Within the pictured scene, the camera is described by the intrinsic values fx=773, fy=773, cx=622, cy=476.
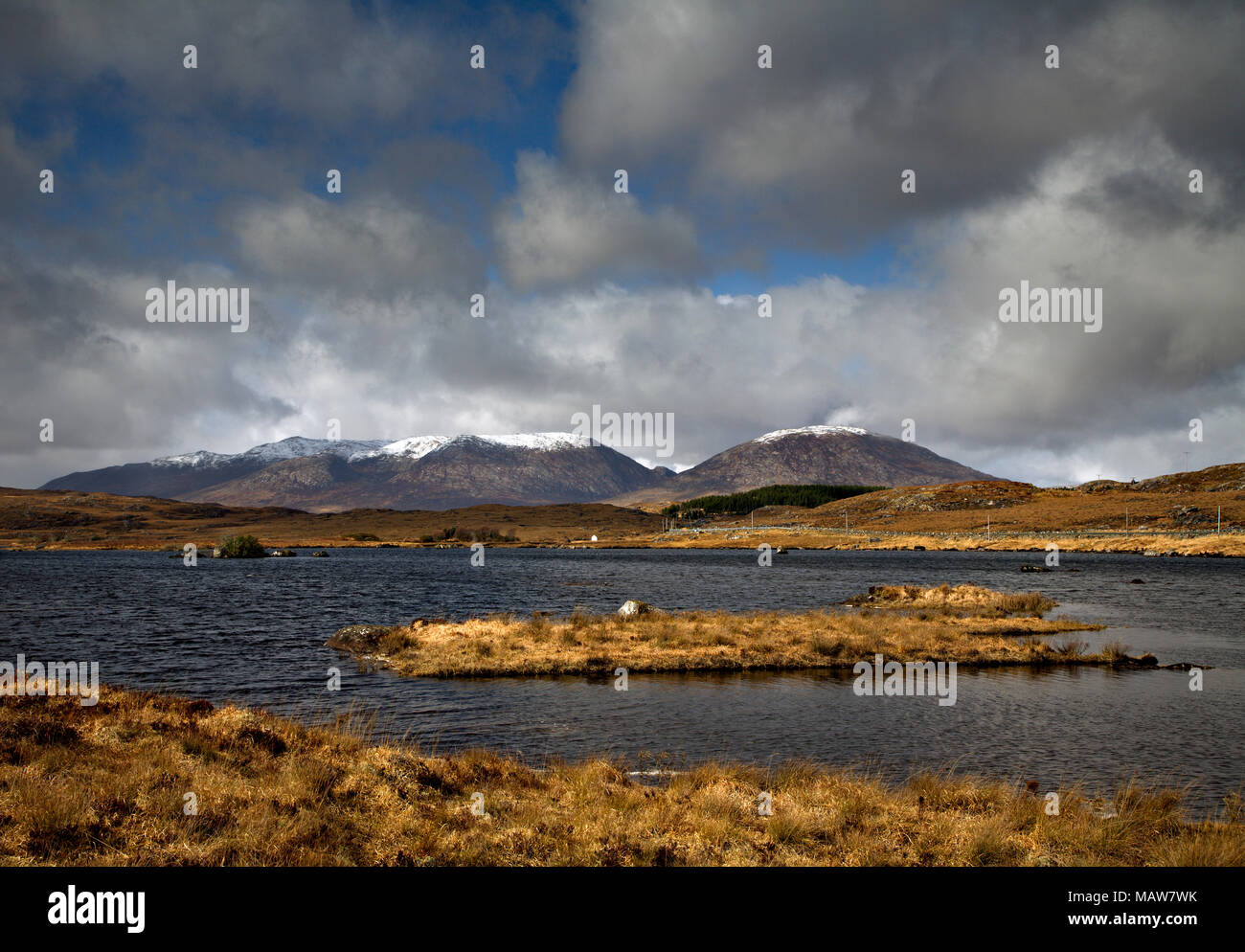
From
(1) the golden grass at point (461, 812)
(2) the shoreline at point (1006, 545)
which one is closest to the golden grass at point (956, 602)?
(1) the golden grass at point (461, 812)

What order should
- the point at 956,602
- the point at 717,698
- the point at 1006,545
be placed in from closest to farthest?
1. the point at 717,698
2. the point at 956,602
3. the point at 1006,545

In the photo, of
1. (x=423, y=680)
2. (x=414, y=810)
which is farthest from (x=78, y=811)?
(x=423, y=680)

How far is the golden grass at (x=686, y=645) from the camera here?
3170 centimetres

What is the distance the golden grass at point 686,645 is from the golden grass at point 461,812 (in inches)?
622

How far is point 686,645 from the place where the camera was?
3447cm

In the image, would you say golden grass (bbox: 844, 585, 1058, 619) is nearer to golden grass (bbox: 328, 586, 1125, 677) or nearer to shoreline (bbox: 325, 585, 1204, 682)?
shoreline (bbox: 325, 585, 1204, 682)

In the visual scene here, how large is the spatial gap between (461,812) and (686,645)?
2277 centimetres

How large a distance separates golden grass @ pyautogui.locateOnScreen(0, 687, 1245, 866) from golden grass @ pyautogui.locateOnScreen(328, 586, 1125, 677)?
15.8 m

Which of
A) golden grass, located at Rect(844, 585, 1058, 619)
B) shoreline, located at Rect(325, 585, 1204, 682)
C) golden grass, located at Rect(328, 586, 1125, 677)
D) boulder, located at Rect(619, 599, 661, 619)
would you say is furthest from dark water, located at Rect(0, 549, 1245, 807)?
boulder, located at Rect(619, 599, 661, 619)

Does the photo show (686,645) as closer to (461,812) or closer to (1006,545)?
(461,812)

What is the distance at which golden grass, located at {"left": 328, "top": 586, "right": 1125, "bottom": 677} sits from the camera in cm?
3170

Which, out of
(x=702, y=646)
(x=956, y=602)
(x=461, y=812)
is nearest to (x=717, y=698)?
(x=702, y=646)
